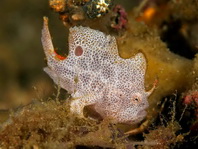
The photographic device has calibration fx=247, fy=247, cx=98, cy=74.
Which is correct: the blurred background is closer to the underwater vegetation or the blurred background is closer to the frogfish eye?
the underwater vegetation

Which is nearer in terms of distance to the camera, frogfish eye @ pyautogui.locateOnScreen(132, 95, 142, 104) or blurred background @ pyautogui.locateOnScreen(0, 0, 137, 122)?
frogfish eye @ pyautogui.locateOnScreen(132, 95, 142, 104)

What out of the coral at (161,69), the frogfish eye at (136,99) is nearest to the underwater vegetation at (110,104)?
the coral at (161,69)

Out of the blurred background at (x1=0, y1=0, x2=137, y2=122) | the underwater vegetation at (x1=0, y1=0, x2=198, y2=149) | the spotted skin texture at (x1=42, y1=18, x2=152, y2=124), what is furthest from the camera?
the blurred background at (x1=0, y1=0, x2=137, y2=122)

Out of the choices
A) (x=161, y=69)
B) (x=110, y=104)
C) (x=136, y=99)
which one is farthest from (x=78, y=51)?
(x=161, y=69)

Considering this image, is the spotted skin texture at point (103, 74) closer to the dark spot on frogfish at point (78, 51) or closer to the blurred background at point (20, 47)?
the dark spot on frogfish at point (78, 51)

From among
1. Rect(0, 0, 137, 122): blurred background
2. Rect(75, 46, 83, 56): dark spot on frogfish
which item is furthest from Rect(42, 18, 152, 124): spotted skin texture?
Rect(0, 0, 137, 122): blurred background

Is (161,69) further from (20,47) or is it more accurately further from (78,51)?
(20,47)
